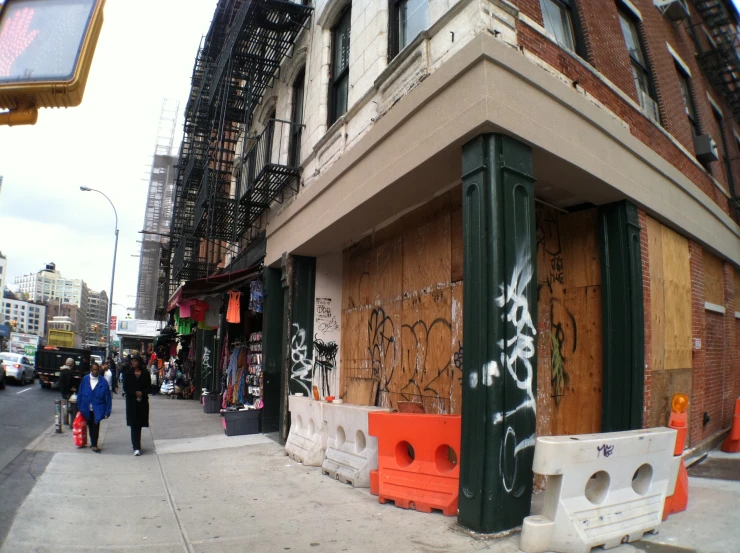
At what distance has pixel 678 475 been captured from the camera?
510 centimetres

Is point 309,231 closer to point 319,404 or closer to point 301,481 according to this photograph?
point 319,404

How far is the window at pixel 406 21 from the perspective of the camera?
7.06 metres

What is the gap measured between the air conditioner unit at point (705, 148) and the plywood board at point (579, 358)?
4.99 metres

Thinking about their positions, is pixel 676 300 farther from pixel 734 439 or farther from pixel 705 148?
pixel 705 148

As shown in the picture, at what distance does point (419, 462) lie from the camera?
5.59 meters

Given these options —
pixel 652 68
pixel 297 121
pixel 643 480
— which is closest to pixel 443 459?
pixel 643 480

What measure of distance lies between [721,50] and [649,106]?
4782mm

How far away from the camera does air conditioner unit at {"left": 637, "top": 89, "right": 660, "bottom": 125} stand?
848cm

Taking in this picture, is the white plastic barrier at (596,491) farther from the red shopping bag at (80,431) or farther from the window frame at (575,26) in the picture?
the red shopping bag at (80,431)

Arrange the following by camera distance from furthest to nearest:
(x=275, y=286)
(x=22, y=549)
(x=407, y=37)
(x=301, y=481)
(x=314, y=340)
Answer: (x=275, y=286) < (x=314, y=340) < (x=407, y=37) < (x=301, y=481) < (x=22, y=549)

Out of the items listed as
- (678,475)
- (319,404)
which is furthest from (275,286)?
(678,475)

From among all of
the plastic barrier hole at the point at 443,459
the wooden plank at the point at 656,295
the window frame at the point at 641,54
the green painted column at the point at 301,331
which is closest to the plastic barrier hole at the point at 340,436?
the plastic barrier hole at the point at 443,459

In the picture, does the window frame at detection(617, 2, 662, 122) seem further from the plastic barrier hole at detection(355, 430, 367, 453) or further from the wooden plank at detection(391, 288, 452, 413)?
the plastic barrier hole at detection(355, 430, 367, 453)

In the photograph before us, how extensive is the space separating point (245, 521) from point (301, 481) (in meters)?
1.74
